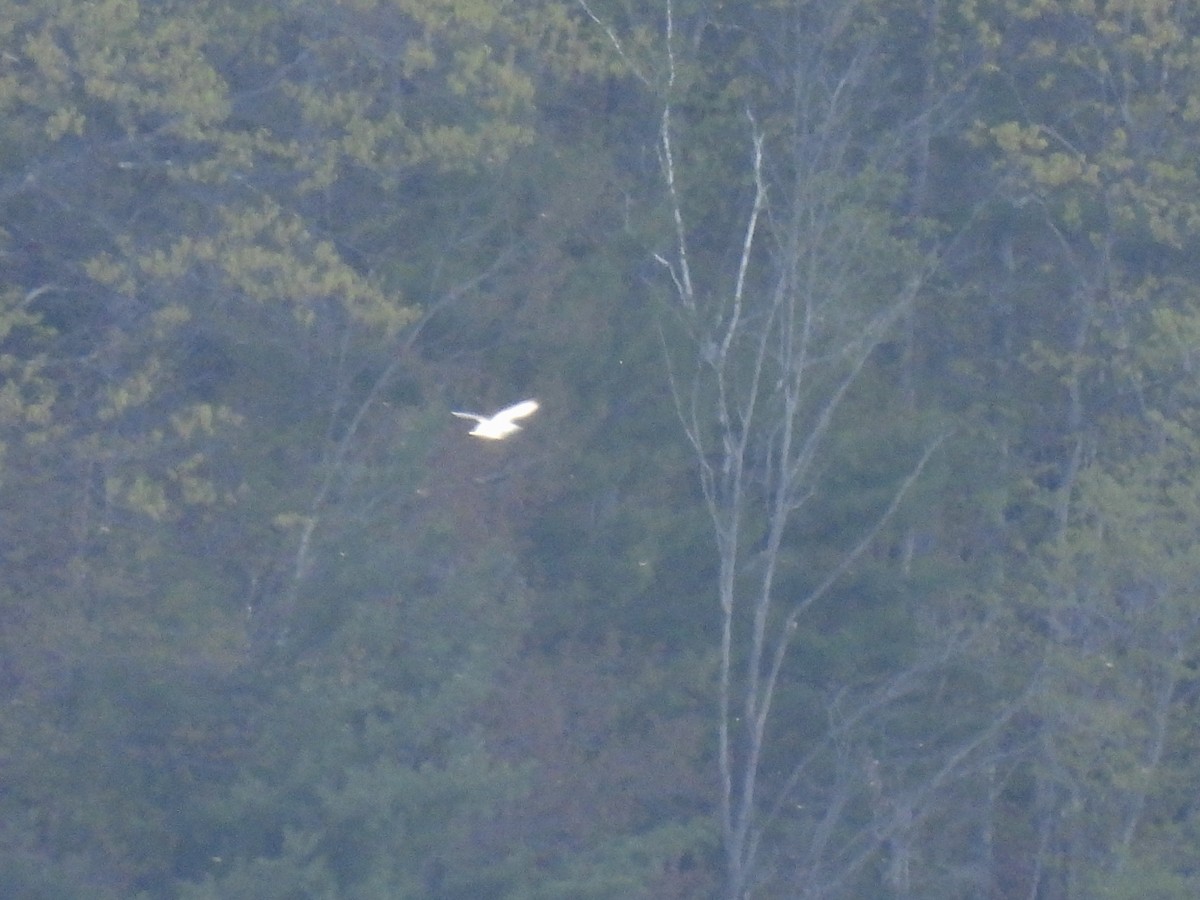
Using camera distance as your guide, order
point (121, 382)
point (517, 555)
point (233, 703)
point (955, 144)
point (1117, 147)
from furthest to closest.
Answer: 1. point (955, 144)
2. point (1117, 147)
3. point (517, 555)
4. point (121, 382)
5. point (233, 703)

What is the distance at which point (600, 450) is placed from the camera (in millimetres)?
15320

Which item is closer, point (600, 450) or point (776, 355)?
point (776, 355)

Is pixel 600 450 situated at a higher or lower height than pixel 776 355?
lower

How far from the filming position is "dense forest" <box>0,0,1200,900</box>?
39.9 feet

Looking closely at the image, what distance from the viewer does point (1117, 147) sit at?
52.5 ft

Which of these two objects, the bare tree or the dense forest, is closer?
the dense forest

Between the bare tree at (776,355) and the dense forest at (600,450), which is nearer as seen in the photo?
the dense forest at (600,450)

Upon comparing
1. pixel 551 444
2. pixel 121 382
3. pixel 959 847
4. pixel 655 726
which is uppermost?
pixel 121 382

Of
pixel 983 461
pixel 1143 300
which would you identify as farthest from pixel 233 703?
pixel 1143 300

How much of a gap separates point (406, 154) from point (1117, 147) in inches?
228

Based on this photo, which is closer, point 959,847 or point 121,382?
point 121,382

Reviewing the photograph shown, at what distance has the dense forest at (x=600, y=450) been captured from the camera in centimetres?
1215

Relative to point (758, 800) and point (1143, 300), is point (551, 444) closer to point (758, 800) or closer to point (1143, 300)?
point (758, 800)

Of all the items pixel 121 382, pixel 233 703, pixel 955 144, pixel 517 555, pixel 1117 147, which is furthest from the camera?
pixel 955 144
